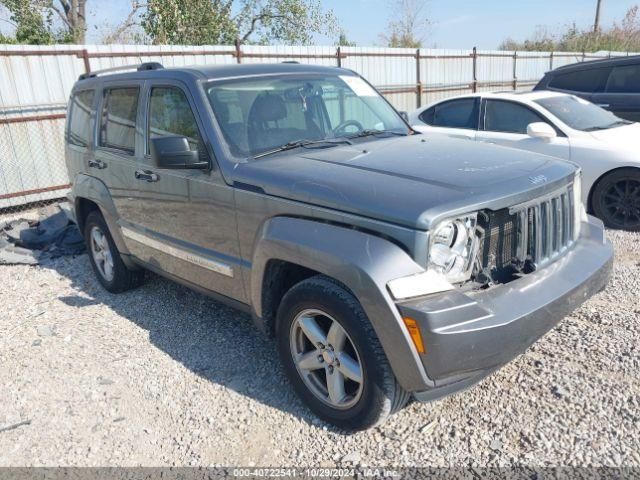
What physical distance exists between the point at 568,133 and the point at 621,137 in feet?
1.86

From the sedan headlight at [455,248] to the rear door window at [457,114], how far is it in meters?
4.90

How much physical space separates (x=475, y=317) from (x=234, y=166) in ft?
5.56

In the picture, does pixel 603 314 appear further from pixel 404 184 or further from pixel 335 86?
pixel 335 86

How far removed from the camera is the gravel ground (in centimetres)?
281

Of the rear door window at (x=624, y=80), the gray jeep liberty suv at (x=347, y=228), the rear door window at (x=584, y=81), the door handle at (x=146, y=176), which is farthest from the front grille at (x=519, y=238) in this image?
the rear door window at (x=624, y=80)

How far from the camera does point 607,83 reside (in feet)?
28.8

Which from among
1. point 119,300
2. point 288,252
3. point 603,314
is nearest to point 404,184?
point 288,252

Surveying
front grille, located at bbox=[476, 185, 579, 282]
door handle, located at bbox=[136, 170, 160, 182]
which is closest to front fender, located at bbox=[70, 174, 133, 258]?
door handle, located at bbox=[136, 170, 160, 182]

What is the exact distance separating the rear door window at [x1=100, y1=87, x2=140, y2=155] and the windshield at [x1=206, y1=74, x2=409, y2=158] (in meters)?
0.95

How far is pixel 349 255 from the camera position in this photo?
257 cm

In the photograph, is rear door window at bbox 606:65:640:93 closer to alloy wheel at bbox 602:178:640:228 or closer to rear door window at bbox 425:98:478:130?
rear door window at bbox 425:98:478:130

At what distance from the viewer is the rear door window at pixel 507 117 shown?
6719 mm

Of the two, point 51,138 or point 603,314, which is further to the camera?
point 51,138

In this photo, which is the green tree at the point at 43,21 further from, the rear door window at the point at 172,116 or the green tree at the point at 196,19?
the rear door window at the point at 172,116
